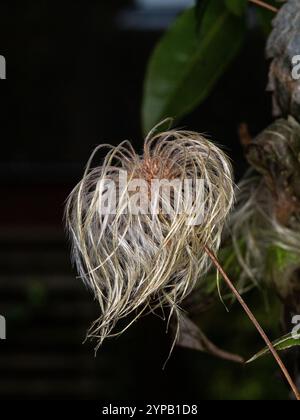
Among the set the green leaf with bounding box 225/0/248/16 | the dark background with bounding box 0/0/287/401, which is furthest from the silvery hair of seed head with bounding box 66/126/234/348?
the dark background with bounding box 0/0/287/401

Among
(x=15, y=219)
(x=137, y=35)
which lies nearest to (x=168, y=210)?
(x=137, y=35)

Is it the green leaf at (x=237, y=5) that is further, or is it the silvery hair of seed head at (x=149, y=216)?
the green leaf at (x=237, y=5)

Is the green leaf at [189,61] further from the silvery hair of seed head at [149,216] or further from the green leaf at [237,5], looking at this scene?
the silvery hair of seed head at [149,216]

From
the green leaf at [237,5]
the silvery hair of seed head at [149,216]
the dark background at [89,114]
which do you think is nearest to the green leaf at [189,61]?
the green leaf at [237,5]

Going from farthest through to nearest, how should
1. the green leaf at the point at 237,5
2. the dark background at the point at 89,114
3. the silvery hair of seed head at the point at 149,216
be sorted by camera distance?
the dark background at the point at 89,114, the green leaf at the point at 237,5, the silvery hair of seed head at the point at 149,216

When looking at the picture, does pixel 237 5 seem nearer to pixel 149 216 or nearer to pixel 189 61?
pixel 189 61

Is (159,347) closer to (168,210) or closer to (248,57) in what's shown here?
(248,57)

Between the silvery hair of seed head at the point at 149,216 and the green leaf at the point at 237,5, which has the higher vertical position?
the green leaf at the point at 237,5

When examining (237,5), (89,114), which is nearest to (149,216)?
(237,5)
